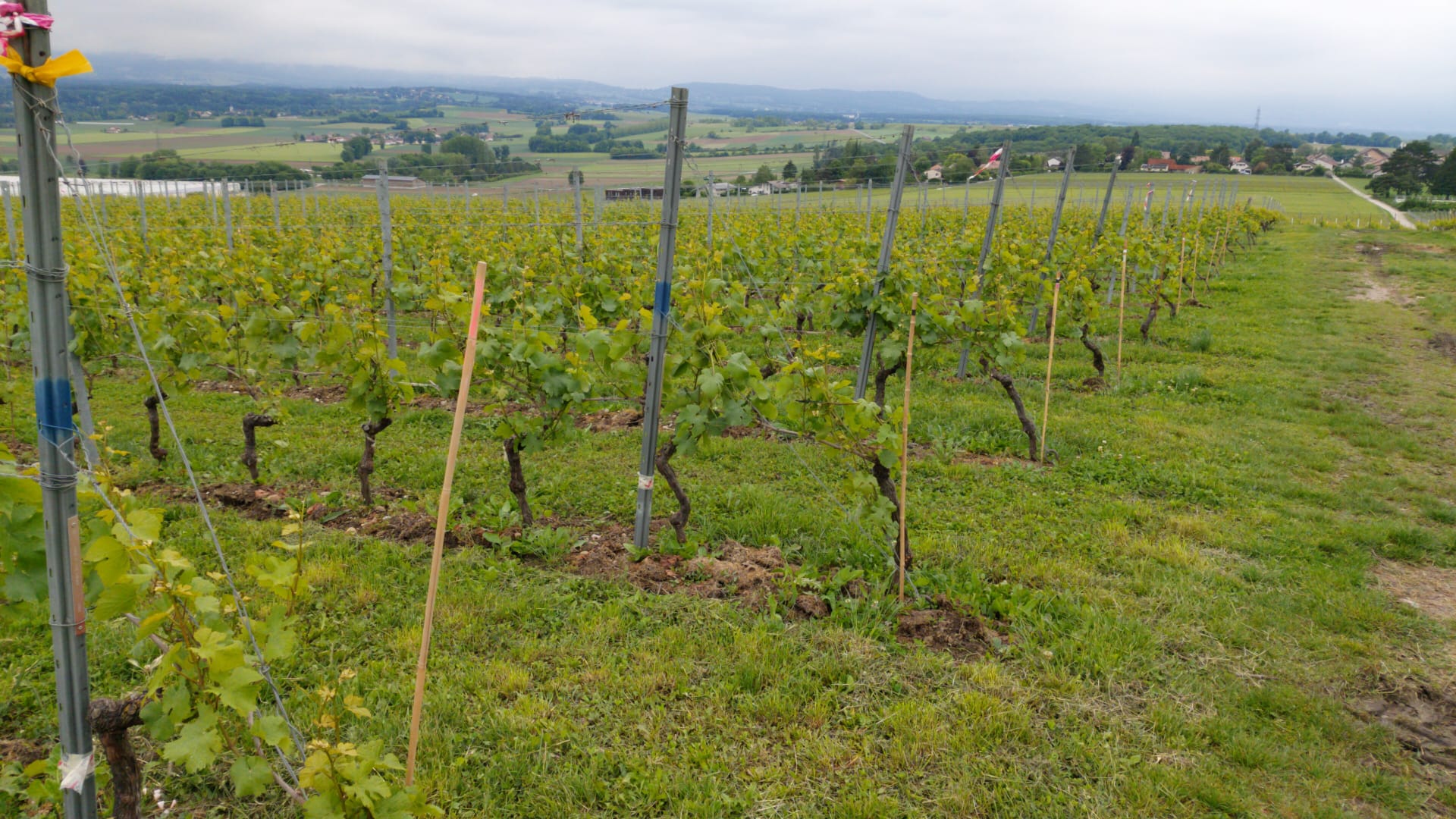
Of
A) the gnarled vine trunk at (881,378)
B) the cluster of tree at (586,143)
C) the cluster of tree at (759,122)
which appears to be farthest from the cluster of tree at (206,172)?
the gnarled vine trunk at (881,378)

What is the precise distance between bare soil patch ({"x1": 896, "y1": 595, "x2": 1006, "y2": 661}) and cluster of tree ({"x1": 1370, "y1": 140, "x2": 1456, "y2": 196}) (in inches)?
2219

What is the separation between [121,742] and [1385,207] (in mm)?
56472

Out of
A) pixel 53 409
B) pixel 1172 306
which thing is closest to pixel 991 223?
pixel 1172 306

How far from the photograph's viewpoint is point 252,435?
5.73 meters

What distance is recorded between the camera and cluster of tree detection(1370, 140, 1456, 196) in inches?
1845

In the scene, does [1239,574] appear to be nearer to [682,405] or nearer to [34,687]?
[682,405]

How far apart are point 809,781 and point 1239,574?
3288 millimetres

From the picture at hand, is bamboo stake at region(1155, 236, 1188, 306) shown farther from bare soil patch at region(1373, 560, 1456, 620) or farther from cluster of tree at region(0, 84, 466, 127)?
cluster of tree at region(0, 84, 466, 127)

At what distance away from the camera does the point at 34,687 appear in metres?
3.52

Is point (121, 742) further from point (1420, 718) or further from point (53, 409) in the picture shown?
point (1420, 718)

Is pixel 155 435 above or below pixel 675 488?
below

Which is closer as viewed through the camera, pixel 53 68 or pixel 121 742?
pixel 53 68

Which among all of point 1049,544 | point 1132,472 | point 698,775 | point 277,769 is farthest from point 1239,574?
point 277,769

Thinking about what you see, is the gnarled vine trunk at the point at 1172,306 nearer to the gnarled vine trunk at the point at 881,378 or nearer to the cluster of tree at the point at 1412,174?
the gnarled vine trunk at the point at 881,378
